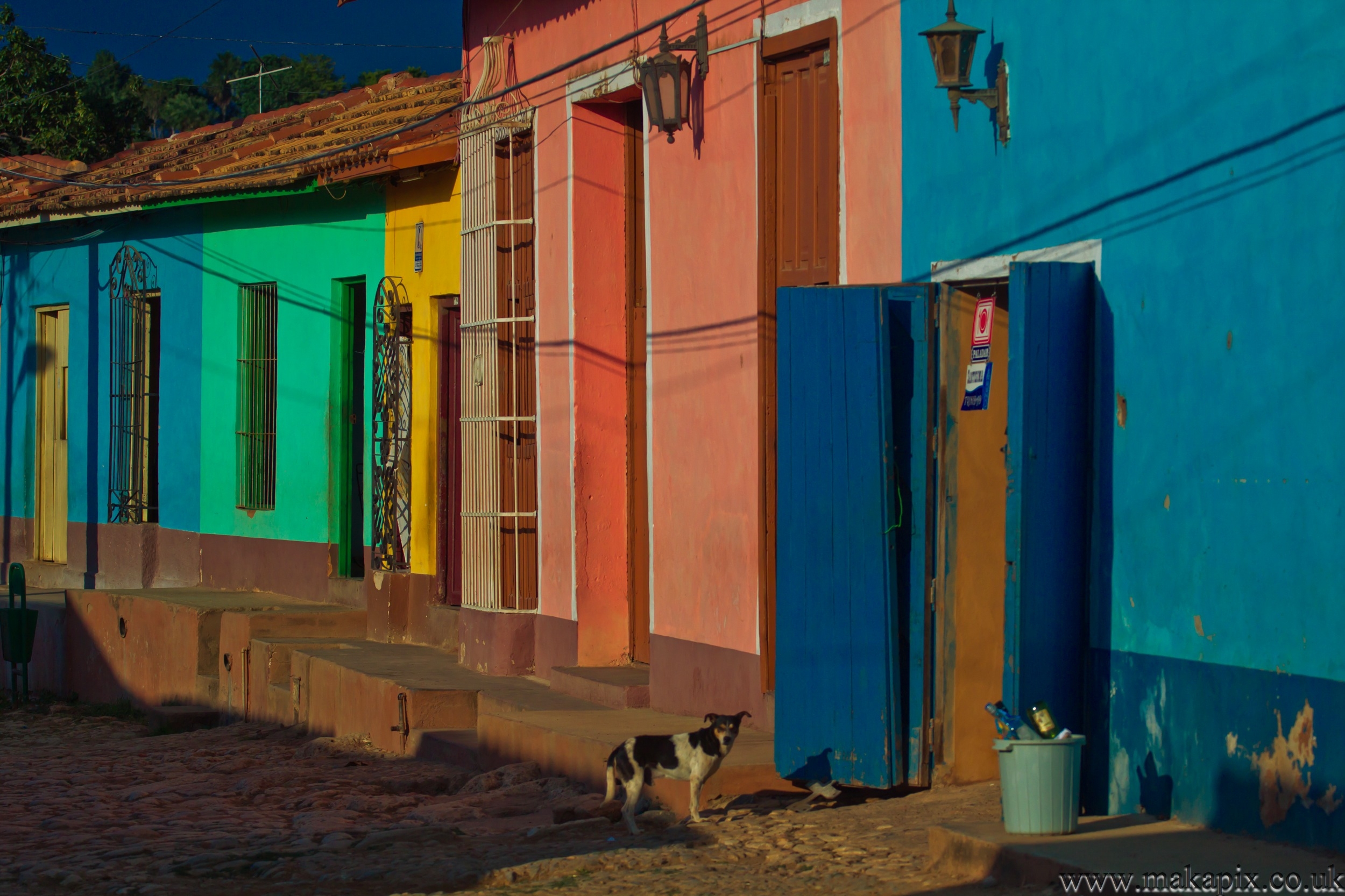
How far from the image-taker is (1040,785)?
6312 millimetres

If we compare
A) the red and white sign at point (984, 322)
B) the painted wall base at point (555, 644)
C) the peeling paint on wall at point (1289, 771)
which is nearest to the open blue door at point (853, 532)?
the red and white sign at point (984, 322)

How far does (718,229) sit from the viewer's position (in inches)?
382

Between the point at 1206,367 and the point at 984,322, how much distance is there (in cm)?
127

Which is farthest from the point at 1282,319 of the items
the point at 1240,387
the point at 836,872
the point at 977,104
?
the point at 836,872

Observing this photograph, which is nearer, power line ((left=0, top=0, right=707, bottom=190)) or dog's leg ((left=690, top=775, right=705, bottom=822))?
dog's leg ((left=690, top=775, right=705, bottom=822))

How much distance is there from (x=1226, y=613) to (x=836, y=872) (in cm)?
185

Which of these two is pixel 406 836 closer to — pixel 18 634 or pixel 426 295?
pixel 426 295

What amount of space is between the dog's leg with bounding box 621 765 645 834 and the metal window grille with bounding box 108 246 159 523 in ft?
38.1

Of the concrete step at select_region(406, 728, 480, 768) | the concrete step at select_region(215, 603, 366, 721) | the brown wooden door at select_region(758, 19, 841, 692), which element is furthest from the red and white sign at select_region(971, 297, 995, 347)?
the concrete step at select_region(215, 603, 366, 721)

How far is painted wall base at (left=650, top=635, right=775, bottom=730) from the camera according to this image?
9.24 m

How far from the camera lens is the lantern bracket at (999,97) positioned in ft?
24.7

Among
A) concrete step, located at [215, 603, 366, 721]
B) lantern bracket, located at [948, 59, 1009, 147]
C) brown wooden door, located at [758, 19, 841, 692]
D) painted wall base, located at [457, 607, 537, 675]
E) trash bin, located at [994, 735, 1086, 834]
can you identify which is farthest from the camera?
concrete step, located at [215, 603, 366, 721]

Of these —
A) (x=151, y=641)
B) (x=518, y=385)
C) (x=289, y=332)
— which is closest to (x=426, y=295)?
(x=518, y=385)

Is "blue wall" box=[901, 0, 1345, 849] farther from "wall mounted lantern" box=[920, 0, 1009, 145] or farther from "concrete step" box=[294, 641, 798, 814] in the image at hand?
"concrete step" box=[294, 641, 798, 814]
